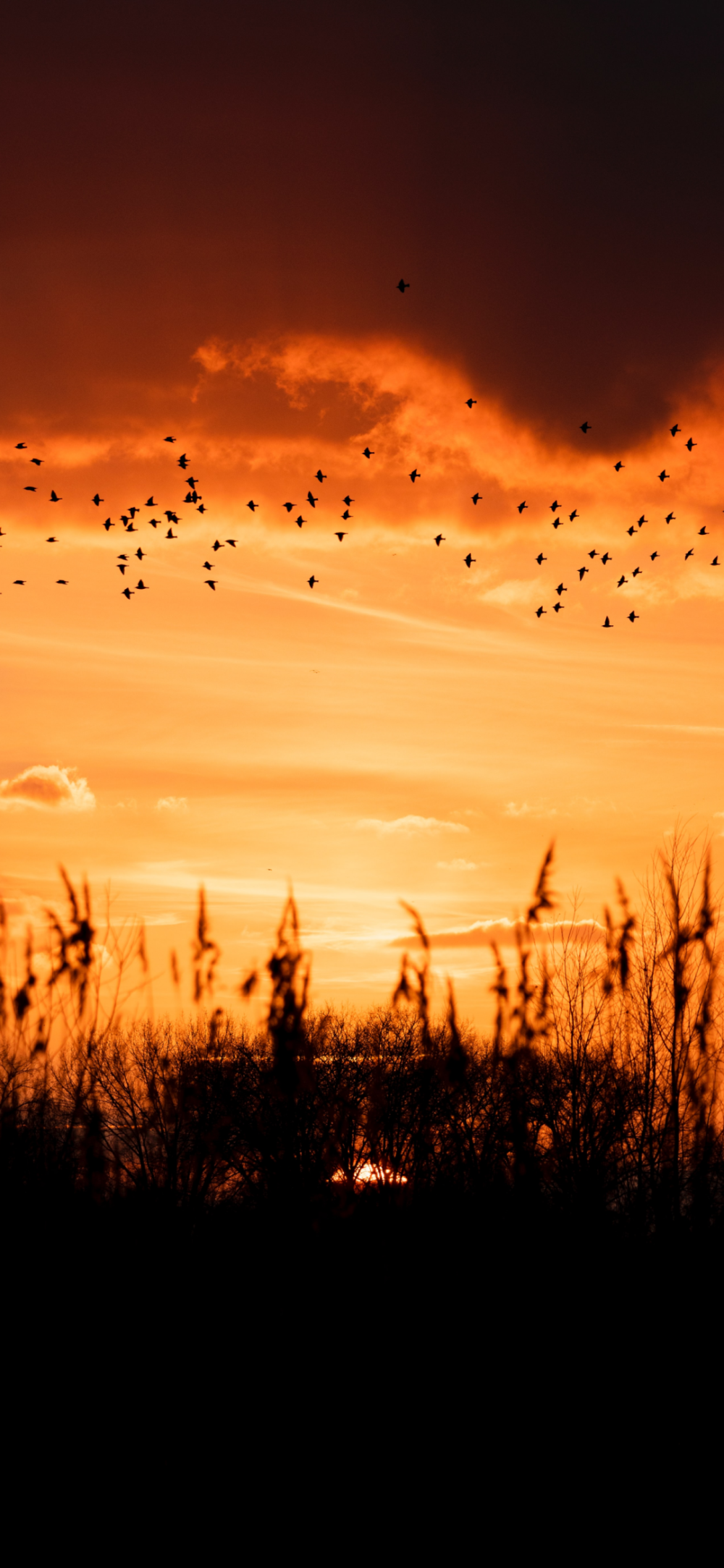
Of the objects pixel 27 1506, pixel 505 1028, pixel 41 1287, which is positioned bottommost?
pixel 27 1506

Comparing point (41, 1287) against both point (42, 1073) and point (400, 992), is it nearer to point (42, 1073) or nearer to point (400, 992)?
point (42, 1073)

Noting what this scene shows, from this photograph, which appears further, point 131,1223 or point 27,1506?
point 131,1223

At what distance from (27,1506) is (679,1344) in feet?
20.0

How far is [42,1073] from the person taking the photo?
7.91 m

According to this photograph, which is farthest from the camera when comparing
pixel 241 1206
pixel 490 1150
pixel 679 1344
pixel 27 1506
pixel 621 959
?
pixel 241 1206

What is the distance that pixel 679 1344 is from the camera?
965 cm

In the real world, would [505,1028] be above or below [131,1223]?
above

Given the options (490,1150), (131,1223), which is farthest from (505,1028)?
(490,1150)

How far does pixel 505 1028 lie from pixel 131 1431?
4.11 metres

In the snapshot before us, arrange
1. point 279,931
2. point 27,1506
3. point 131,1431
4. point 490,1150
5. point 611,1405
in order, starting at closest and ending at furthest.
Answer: point 27,1506, point 131,1431, point 279,931, point 611,1405, point 490,1150

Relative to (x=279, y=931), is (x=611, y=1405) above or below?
below

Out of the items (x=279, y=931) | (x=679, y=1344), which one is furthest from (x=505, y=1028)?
(x=679, y=1344)

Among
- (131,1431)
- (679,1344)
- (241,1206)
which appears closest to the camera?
(131,1431)

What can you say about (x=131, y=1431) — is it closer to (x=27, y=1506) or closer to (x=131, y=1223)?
(x=27, y=1506)
